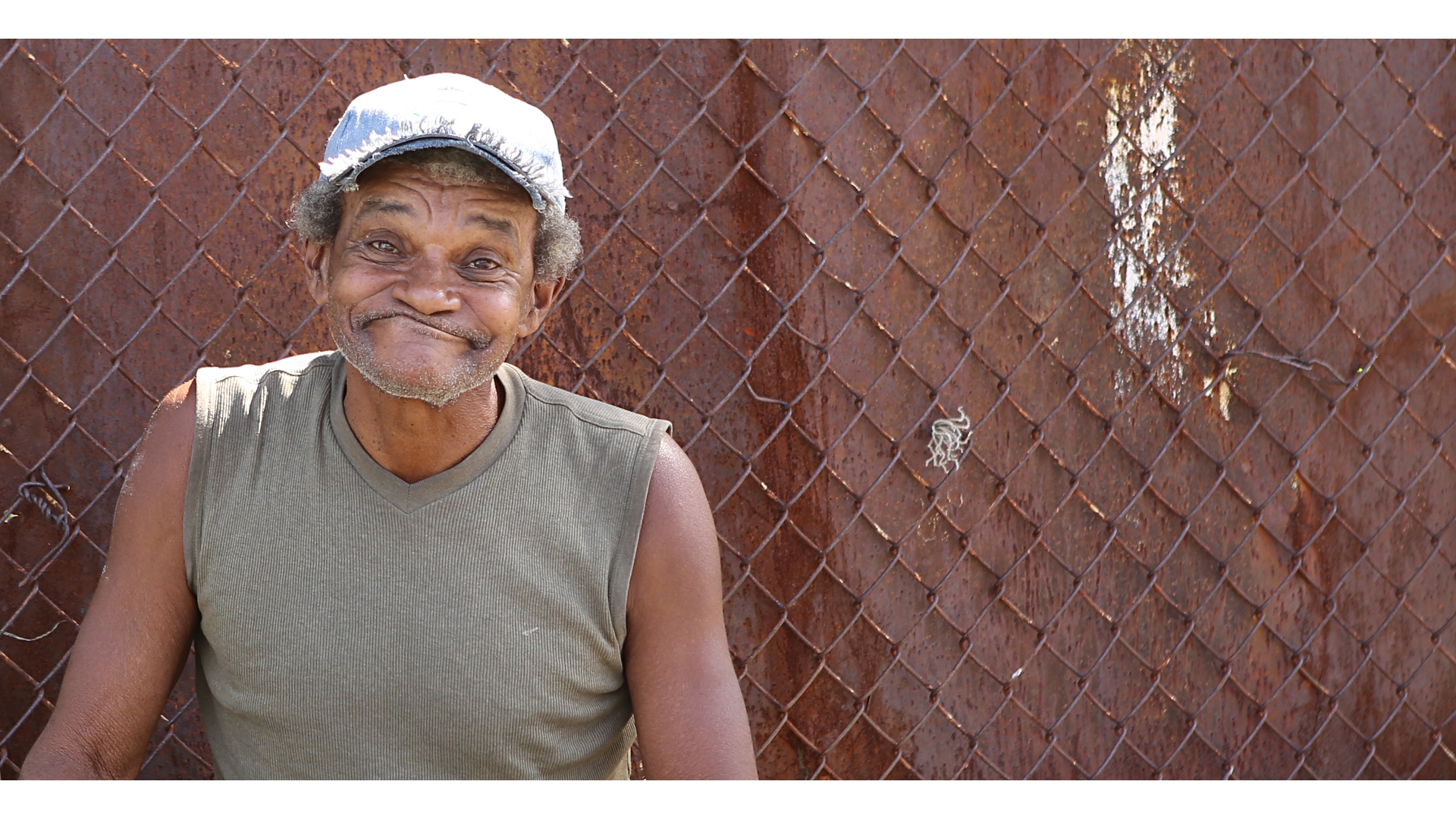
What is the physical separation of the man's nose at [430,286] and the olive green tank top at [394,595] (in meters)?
0.28

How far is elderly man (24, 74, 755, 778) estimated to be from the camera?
72.2 inches

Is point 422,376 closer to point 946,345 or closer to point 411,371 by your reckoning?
point 411,371

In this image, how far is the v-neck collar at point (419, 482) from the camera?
76.5 inches

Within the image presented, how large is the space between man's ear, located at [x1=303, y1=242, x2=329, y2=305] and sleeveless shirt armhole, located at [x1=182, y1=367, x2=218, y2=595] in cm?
25

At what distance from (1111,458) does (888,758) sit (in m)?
0.82

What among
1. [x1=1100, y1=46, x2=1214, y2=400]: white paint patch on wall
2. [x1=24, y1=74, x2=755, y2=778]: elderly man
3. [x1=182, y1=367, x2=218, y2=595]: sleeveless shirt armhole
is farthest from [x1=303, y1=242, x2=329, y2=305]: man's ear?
[x1=1100, y1=46, x2=1214, y2=400]: white paint patch on wall

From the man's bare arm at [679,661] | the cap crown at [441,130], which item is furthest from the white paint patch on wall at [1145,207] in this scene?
the cap crown at [441,130]

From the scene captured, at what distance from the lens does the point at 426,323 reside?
1.81 meters

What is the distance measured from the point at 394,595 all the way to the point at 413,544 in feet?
0.27

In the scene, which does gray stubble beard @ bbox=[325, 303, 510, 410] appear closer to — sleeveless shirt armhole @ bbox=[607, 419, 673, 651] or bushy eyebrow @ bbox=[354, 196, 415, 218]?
bushy eyebrow @ bbox=[354, 196, 415, 218]

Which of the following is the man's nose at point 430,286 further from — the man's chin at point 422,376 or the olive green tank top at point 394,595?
the olive green tank top at point 394,595

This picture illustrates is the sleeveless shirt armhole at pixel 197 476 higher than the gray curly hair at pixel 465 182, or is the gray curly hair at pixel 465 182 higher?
the gray curly hair at pixel 465 182

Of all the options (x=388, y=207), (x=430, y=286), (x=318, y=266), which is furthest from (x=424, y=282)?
(x=318, y=266)

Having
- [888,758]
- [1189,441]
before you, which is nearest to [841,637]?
[888,758]
